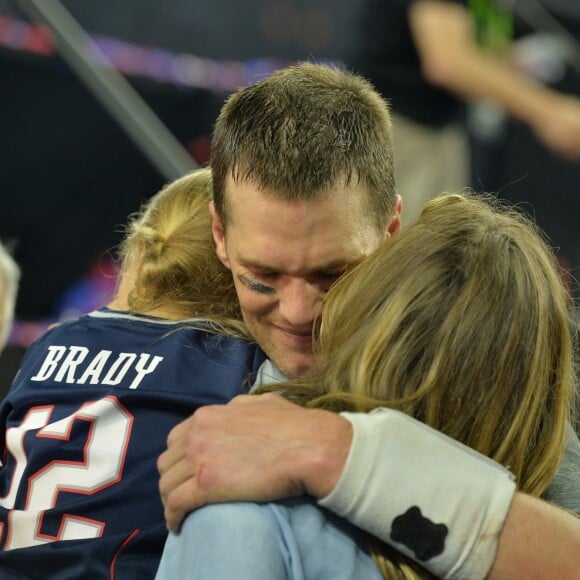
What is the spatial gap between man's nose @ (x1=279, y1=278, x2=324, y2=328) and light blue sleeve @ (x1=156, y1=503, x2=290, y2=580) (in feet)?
1.54

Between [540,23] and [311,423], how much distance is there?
329 centimetres

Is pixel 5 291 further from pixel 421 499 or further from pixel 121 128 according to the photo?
pixel 421 499

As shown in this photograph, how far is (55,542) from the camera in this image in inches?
49.4

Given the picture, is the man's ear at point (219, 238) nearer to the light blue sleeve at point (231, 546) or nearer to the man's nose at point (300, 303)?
the man's nose at point (300, 303)

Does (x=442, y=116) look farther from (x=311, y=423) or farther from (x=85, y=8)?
(x=311, y=423)

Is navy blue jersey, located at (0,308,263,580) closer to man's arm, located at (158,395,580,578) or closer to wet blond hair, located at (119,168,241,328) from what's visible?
wet blond hair, located at (119,168,241,328)

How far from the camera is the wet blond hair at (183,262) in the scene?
1.53 meters

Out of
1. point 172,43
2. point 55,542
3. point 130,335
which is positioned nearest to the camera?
point 55,542

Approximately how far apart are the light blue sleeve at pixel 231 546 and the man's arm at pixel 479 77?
298 centimetres

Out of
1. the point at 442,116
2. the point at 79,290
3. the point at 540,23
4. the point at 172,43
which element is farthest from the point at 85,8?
the point at 540,23

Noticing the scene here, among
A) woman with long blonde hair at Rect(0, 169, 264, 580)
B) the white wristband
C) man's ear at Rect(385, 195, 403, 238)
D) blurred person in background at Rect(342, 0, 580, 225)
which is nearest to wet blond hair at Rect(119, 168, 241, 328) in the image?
woman with long blonde hair at Rect(0, 169, 264, 580)

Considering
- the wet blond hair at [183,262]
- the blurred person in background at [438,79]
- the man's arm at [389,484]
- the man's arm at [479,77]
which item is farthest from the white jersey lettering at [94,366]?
the man's arm at [479,77]

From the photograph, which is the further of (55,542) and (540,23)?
(540,23)

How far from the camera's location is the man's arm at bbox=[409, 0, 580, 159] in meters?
3.67
